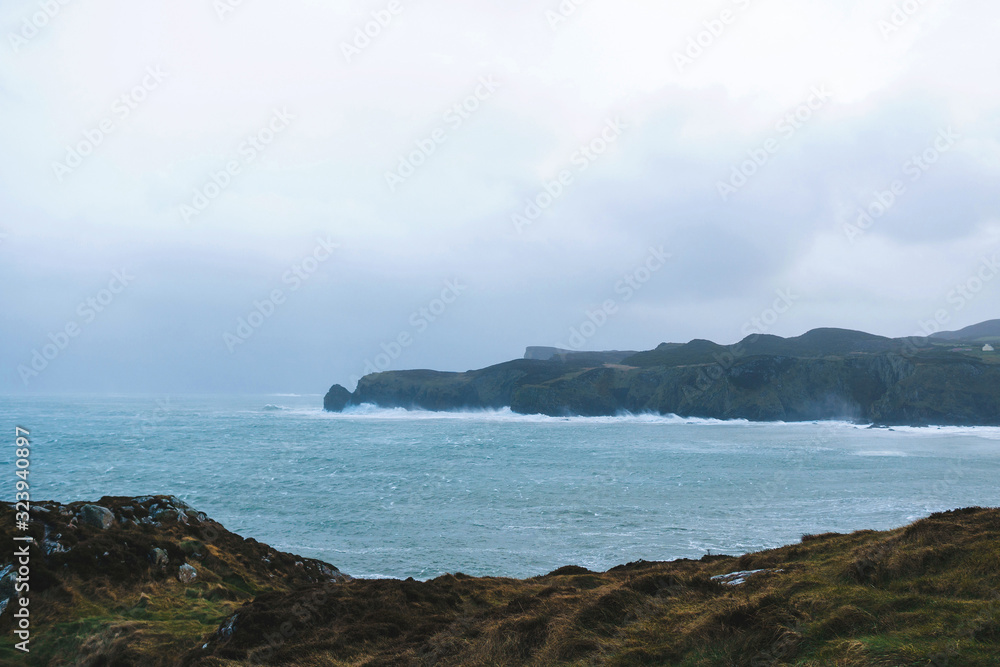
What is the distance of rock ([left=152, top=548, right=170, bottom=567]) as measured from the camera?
51.6ft

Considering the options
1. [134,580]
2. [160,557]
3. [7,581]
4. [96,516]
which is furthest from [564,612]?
[96,516]

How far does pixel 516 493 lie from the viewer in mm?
40219

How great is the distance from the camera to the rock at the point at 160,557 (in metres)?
15.7

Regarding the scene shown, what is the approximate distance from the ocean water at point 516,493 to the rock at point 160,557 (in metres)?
8.08

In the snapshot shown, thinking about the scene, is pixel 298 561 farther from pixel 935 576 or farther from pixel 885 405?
pixel 885 405

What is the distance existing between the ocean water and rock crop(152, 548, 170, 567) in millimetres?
8080

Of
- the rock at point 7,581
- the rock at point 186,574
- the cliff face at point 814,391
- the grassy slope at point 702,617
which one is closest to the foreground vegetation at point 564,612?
the grassy slope at point 702,617

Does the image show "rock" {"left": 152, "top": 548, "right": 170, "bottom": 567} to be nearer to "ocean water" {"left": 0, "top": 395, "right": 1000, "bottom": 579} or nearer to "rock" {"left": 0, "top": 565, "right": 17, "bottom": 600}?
"rock" {"left": 0, "top": 565, "right": 17, "bottom": 600}

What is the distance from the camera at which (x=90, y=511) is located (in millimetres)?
16375

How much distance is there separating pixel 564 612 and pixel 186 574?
12.2 m

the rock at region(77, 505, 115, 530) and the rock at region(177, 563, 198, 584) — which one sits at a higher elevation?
the rock at region(77, 505, 115, 530)

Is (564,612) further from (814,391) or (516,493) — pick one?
(814,391)

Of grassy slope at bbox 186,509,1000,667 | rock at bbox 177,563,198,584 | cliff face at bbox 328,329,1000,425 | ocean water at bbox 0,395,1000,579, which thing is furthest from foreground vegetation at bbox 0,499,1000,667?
cliff face at bbox 328,329,1000,425

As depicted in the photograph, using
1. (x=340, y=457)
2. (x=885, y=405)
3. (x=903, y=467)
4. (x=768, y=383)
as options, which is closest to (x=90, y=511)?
(x=340, y=457)
